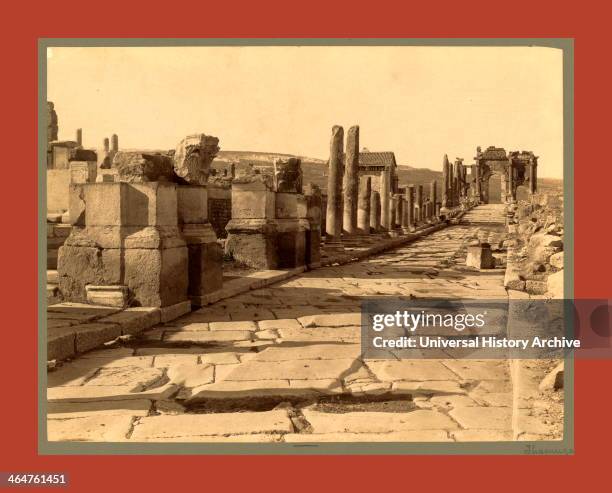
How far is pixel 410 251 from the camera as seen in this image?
1805cm

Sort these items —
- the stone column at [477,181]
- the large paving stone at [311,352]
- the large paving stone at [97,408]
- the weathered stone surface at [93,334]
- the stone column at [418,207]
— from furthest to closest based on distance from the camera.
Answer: the stone column at [477,181] < the stone column at [418,207] < the weathered stone surface at [93,334] < the large paving stone at [311,352] < the large paving stone at [97,408]

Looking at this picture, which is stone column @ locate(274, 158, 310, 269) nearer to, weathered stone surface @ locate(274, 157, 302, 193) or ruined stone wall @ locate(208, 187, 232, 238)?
weathered stone surface @ locate(274, 157, 302, 193)

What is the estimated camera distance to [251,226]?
36.7ft

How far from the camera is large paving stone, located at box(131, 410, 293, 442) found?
391cm

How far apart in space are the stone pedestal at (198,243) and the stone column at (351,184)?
11.9 m

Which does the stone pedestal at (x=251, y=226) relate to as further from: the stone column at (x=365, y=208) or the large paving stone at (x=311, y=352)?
the stone column at (x=365, y=208)

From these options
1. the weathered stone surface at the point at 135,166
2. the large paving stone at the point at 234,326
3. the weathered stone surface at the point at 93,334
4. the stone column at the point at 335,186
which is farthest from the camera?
the stone column at the point at 335,186

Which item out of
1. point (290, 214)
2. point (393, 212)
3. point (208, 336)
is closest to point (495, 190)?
point (393, 212)

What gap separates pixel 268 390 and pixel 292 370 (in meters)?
0.51

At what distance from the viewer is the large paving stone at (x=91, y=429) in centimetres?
388

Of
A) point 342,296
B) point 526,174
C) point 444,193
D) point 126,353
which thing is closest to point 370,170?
point 444,193

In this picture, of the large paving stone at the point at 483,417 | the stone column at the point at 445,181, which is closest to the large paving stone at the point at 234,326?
the large paving stone at the point at 483,417

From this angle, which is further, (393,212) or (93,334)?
(393,212)

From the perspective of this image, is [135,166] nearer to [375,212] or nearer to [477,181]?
[375,212]
